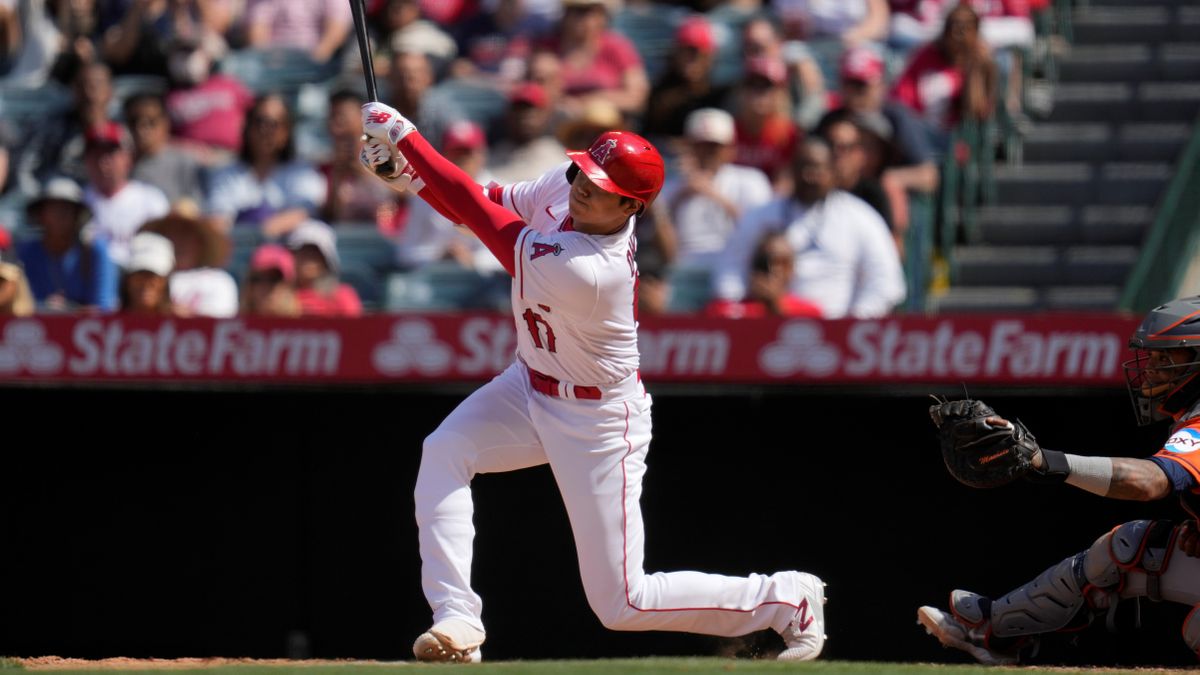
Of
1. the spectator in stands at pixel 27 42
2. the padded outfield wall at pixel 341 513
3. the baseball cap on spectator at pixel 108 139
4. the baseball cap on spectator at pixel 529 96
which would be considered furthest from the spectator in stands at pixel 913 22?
the spectator in stands at pixel 27 42

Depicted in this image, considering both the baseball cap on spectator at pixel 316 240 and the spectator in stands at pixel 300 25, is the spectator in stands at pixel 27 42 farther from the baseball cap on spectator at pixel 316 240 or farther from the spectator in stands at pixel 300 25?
the baseball cap on spectator at pixel 316 240

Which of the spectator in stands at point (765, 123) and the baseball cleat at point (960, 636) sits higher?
the spectator in stands at point (765, 123)

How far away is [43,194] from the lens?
27.1 feet

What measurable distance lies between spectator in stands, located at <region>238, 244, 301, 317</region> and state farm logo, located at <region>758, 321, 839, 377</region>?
251cm

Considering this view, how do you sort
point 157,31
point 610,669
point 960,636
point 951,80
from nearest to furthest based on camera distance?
1. point 610,669
2. point 960,636
3. point 951,80
4. point 157,31

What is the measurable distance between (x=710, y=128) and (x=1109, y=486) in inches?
170

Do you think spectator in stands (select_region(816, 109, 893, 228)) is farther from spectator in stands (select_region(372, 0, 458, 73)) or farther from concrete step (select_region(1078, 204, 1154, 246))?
spectator in stands (select_region(372, 0, 458, 73))

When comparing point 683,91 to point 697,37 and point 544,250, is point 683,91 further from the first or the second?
point 544,250

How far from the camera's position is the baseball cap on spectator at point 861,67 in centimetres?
813

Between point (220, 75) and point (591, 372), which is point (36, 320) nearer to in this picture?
Answer: point (591, 372)

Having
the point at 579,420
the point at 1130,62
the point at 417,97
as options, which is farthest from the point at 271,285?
the point at 1130,62

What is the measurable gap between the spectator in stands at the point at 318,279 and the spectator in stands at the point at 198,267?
36 cm

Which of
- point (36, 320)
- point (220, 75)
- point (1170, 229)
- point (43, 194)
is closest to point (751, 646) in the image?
point (36, 320)

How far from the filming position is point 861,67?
26.7 feet
